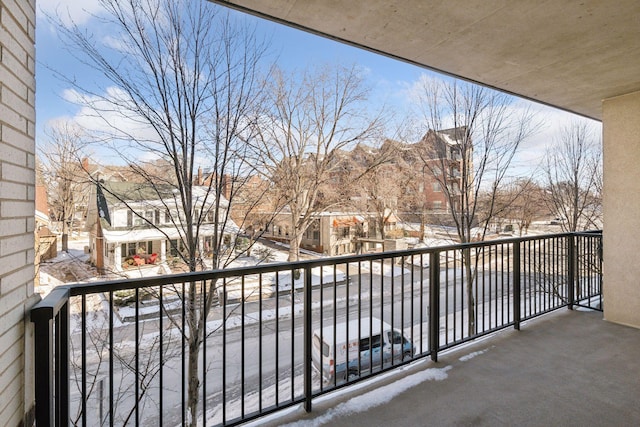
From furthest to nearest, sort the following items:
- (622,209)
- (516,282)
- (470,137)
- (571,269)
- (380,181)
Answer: (380,181) < (470,137) < (571,269) < (622,209) < (516,282)

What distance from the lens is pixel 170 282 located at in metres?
1.52

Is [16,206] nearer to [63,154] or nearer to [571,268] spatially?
[571,268]

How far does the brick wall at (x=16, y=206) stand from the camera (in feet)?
3.43

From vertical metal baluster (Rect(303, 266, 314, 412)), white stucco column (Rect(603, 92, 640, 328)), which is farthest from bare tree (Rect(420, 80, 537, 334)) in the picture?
vertical metal baluster (Rect(303, 266, 314, 412))

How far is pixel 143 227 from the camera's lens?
600 cm

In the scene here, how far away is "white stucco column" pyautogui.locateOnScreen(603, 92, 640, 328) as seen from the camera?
3180 millimetres

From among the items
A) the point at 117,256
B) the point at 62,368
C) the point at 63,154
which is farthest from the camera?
the point at 117,256

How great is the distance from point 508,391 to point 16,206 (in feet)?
8.89

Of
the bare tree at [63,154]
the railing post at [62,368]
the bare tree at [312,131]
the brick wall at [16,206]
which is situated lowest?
the railing post at [62,368]

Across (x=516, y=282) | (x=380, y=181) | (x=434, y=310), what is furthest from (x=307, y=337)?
(x=380, y=181)

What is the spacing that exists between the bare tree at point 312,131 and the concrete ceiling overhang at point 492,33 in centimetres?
686

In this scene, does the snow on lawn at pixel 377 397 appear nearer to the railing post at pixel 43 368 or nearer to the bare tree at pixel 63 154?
the railing post at pixel 43 368

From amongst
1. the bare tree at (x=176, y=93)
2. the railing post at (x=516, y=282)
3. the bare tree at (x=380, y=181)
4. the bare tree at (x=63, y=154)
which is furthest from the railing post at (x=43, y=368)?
the bare tree at (x=380, y=181)

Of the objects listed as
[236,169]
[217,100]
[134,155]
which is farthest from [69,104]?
[236,169]
